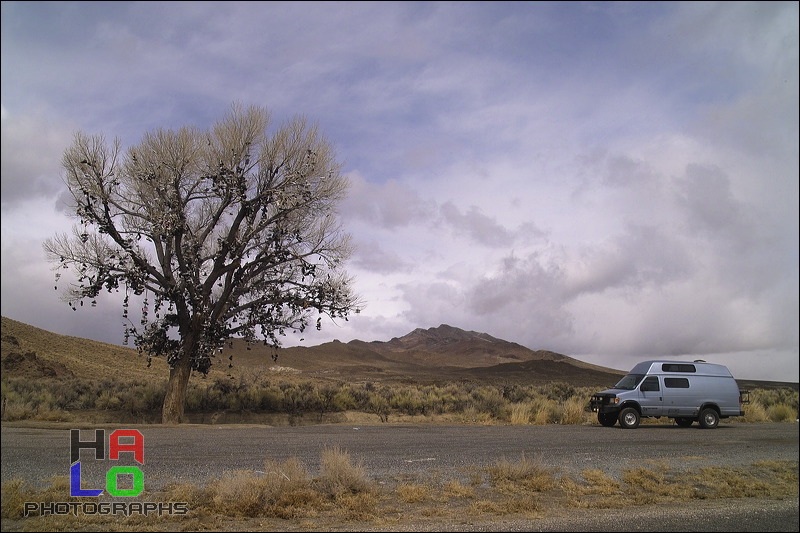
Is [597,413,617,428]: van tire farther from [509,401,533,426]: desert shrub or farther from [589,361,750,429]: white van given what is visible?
[509,401,533,426]: desert shrub

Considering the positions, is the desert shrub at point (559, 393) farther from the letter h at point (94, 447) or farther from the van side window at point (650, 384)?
the letter h at point (94, 447)

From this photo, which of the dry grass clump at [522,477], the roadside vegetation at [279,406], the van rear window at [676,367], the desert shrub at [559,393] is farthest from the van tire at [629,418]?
the dry grass clump at [522,477]

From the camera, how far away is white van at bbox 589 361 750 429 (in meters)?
21.1

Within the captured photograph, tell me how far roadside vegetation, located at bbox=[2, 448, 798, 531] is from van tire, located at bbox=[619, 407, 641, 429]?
9848 mm

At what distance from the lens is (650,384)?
70.0ft

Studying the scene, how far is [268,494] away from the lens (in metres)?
8.37

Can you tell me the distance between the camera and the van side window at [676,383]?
69.9 ft

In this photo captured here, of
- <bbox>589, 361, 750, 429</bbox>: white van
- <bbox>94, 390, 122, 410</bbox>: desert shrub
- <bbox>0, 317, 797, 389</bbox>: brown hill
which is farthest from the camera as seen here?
<bbox>0, 317, 797, 389</bbox>: brown hill

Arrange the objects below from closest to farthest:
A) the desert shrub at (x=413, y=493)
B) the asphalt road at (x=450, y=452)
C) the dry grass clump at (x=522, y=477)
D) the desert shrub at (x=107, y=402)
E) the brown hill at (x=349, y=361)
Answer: the asphalt road at (x=450, y=452) → the desert shrub at (x=413, y=493) → the dry grass clump at (x=522, y=477) → the desert shrub at (x=107, y=402) → the brown hill at (x=349, y=361)

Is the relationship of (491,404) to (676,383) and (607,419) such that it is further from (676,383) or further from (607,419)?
(676,383)

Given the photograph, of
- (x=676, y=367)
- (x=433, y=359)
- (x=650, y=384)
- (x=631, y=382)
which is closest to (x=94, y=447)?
(x=631, y=382)

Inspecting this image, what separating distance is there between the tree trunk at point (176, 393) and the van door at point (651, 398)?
670 inches

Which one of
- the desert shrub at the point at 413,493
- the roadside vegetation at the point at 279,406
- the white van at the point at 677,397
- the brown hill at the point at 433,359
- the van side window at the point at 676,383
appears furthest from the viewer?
the brown hill at the point at 433,359

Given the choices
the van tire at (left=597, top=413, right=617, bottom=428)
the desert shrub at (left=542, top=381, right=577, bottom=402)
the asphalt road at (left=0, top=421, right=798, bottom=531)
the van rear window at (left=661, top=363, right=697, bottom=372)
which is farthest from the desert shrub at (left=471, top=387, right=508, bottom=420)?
the van rear window at (left=661, top=363, right=697, bottom=372)
